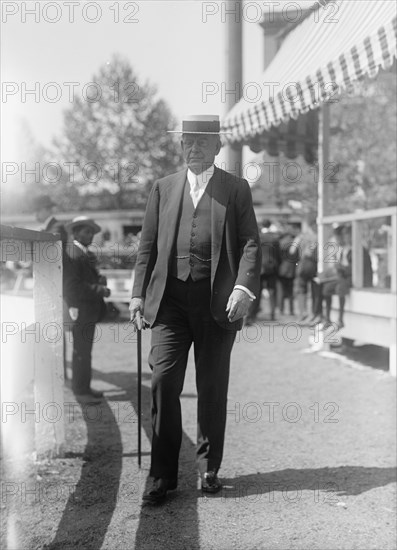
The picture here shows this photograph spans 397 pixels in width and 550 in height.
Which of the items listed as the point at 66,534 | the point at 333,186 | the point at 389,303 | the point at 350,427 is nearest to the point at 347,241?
the point at 389,303

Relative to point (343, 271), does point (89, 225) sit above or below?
above

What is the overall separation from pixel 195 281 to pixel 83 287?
7.81 feet

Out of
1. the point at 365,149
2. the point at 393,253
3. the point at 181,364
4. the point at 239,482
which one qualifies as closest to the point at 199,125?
the point at 181,364

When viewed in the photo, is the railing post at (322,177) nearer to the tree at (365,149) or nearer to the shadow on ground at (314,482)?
the shadow on ground at (314,482)

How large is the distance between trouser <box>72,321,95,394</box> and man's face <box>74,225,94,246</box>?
796 millimetres

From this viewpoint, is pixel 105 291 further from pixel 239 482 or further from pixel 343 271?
pixel 343 271

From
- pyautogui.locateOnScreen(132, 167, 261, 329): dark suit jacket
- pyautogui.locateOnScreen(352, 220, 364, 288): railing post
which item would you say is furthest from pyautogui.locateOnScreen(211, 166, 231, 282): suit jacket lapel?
pyautogui.locateOnScreen(352, 220, 364, 288): railing post

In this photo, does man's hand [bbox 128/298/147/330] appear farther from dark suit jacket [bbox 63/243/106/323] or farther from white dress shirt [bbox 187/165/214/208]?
dark suit jacket [bbox 63/243/106/323]

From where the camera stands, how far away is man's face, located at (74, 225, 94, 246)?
573 cm

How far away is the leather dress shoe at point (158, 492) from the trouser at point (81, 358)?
8.66 feet

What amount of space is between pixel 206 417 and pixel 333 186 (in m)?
19.7

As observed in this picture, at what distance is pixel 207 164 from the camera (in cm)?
361

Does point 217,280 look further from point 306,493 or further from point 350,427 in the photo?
point 350,427

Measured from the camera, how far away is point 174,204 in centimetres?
357
